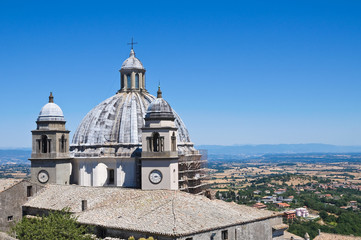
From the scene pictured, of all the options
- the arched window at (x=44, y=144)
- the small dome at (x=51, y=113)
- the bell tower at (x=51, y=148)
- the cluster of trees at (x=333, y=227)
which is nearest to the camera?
the bell tower at (x=51, y=148)

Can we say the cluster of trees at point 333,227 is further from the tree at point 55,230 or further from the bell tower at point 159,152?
the tree at point 55,230

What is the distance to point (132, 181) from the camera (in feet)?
179

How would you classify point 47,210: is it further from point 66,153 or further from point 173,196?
point 173,196

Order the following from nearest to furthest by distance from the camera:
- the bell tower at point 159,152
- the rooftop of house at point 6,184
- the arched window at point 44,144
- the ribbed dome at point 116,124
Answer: the bell tower at point 159,152 → the rooftop of house at point 6,184 → the ribbed dome at point 116,124 → the arched window at point 44,144

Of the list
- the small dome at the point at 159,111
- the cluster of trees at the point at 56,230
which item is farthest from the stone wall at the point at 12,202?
the small dome at the point at 159,111

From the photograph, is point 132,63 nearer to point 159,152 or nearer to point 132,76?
point 132,76

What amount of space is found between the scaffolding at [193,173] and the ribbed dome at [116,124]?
7.44 ft

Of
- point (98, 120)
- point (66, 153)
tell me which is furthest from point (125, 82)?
point (66, 153)

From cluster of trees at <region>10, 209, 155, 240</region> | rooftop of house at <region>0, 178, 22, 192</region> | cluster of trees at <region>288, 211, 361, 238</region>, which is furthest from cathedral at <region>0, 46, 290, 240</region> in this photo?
cluster of trees at <region>288, 211, 361, 238</region>

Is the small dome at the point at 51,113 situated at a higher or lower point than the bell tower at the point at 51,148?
higher

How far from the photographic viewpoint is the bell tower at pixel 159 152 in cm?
5150

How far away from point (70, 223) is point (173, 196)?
988 centimetres

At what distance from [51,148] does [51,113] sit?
13.5 feet

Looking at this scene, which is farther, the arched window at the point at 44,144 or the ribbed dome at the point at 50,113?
the arched window at the point at 44,144
